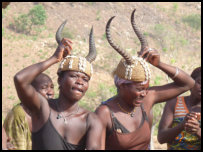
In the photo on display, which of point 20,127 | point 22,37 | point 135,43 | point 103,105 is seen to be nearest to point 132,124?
point 103,105

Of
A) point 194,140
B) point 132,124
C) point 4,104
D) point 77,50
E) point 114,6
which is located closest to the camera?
point 132,124

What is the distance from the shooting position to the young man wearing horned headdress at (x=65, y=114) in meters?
3.27

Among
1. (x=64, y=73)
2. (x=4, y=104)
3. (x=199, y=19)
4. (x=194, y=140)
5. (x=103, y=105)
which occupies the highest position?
(x=199, y=19)

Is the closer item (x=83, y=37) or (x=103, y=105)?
(x=103, y=105)

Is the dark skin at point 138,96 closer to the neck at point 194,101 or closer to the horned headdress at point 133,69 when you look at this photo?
the horned headdress at point 133,69

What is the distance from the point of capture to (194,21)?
133 feet

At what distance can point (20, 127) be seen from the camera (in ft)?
12.6

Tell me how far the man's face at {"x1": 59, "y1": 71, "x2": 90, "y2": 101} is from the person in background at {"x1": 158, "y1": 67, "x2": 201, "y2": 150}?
3.67 ft

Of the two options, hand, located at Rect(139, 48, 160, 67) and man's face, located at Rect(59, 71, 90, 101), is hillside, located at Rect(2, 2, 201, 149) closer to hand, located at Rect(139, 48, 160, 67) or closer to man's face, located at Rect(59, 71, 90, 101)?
hand, located at Rect(139, 48, 160, 67)

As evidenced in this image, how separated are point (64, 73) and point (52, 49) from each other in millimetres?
26360

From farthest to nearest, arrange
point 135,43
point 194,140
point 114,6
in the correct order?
1. point 114,6
2. point 135,43
3. point 194,140

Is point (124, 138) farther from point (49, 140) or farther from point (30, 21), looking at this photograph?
point (30, 21)

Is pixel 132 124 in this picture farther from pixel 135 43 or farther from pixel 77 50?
pixel 135 43

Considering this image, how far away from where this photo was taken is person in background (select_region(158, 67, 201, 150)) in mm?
4128
